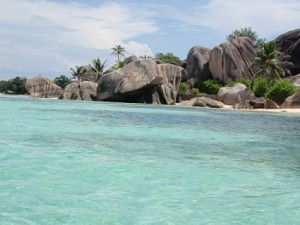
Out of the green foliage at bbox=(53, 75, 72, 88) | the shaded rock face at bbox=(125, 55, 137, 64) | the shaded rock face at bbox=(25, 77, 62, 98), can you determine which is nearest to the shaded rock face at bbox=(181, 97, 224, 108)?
the shaded rock face at bbox=(125, 55, 137, 64)

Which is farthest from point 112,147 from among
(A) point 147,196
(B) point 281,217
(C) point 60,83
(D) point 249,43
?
(C) point 60,83

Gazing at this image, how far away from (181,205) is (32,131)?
7.32 metres

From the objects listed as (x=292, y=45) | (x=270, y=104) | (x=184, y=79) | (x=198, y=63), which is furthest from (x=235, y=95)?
(x=292, y=45)

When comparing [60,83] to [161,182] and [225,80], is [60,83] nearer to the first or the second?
[225,80]

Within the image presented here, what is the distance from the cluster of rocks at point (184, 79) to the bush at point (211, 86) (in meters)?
0.79

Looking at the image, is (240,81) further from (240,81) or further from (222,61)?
(222,61)

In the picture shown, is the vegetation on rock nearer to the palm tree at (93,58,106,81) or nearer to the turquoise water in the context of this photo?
the palm tree at (93,58,106,81)

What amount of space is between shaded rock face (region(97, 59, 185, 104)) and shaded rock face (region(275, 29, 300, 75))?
15.1m

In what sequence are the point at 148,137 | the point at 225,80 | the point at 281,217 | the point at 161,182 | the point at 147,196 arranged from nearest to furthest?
the point at 281,217
the point at 147,196
the point at 161,182
the point at 148,137
the point at 225,80

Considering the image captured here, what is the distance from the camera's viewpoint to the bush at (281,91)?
34438 mm

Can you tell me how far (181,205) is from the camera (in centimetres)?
475

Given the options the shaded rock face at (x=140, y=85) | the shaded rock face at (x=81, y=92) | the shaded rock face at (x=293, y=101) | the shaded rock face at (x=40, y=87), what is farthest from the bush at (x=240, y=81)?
the shaded rock face at (x=40, y=87)

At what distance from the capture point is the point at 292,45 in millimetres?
47000

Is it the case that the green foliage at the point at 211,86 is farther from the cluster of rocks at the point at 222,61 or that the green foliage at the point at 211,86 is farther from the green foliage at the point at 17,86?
the green foliage at the point at 17,86
